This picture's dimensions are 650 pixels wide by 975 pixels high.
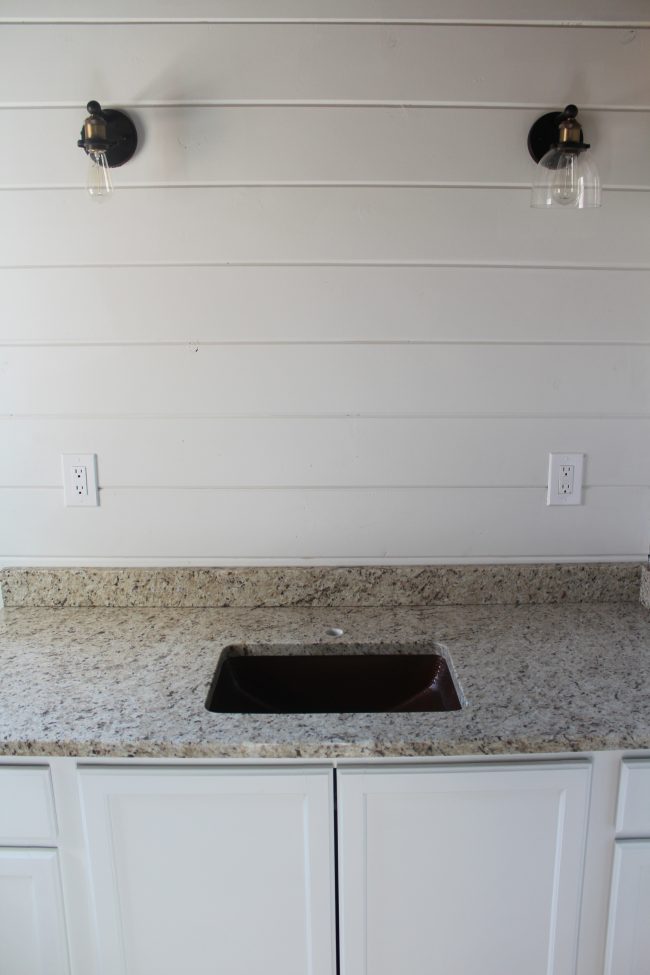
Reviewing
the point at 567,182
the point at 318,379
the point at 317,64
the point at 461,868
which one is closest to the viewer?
the point at 461,868

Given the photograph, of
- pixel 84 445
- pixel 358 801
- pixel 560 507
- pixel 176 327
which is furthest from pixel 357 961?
pixel 176 327

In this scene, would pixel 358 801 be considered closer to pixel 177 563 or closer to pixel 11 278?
pixel 177 563

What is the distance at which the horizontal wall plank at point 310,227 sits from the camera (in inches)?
58.8

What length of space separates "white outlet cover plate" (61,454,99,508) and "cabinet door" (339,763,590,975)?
895mm

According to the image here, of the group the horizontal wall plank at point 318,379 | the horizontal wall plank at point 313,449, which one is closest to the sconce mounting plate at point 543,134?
the horizontal wall plank at point 318,379

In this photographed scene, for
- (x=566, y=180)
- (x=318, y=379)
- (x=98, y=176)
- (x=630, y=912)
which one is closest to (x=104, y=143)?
(x=98, y=176)

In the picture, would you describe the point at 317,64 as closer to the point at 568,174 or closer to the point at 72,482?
the point at 568,174

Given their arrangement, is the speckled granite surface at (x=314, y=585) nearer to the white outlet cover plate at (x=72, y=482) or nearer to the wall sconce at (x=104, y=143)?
the white outlet cover plate at (x=72, y=482)

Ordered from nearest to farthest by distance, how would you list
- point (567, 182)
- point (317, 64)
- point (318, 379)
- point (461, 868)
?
point (461, 868) → point (567, 182) → point (317, 64) → point (318, 379)

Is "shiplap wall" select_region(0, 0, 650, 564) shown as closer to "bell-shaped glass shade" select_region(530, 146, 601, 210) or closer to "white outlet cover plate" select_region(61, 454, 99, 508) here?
"white outlet cover plate" select_region(61, 454, 99, 508)

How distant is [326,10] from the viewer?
1.42 meters

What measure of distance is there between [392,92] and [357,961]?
1.71 metres

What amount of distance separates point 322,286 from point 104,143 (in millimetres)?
524

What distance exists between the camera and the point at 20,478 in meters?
1.61
